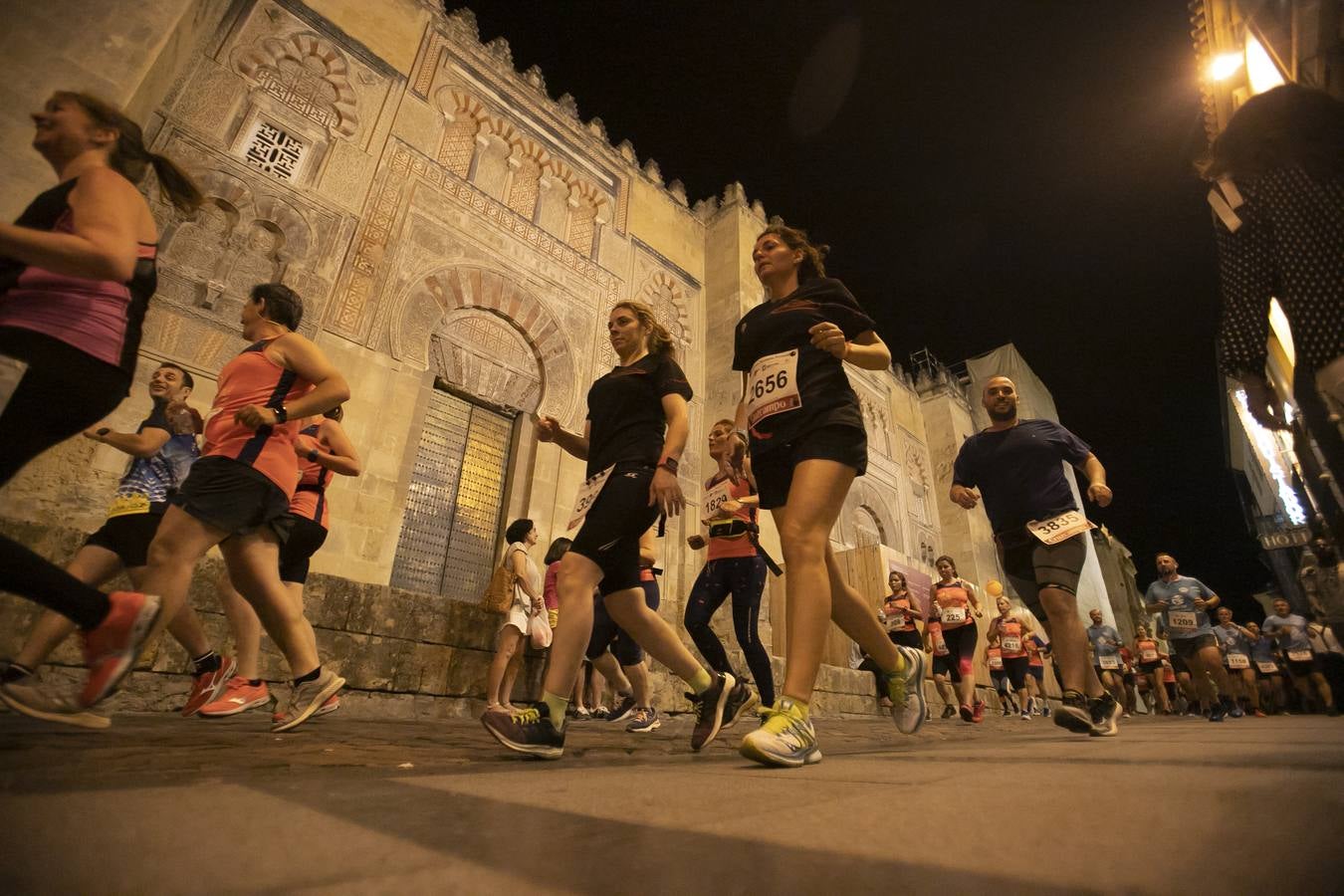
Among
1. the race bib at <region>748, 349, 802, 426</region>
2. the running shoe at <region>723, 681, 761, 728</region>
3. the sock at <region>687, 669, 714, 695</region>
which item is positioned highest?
the race bib at <region>748, 349, 802, 426</region>

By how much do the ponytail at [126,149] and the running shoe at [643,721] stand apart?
3.68 m

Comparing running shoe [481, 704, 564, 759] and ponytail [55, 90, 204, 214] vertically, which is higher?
ponytail [55, 90, 204, 214]

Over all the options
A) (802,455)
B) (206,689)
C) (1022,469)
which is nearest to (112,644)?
(206,689)

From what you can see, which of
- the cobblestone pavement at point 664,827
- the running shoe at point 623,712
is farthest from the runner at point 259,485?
the running shoe at point 623,712

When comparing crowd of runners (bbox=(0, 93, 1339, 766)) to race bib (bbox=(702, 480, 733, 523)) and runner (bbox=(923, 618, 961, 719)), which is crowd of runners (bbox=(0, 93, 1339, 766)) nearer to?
race bib (bbox=(702, 480, 733, 523))

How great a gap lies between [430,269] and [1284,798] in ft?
29.3

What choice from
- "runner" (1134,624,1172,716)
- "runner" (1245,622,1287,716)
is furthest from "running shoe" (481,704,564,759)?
"runner" (1245,622,1287,716)

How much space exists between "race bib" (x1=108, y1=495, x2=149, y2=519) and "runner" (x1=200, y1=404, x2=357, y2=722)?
514 millimetres

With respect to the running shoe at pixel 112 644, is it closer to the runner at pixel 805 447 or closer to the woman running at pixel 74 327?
the woman running at pixel 74 327

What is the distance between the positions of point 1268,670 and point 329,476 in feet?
41.5

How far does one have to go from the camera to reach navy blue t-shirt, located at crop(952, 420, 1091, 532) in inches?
131

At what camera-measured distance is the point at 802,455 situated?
2.16 meters

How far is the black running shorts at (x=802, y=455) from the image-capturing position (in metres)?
2.15

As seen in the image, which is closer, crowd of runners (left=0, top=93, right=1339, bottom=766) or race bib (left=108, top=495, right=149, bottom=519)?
crowd of runners (left=0, top=93, right=1339, bottom=766)
